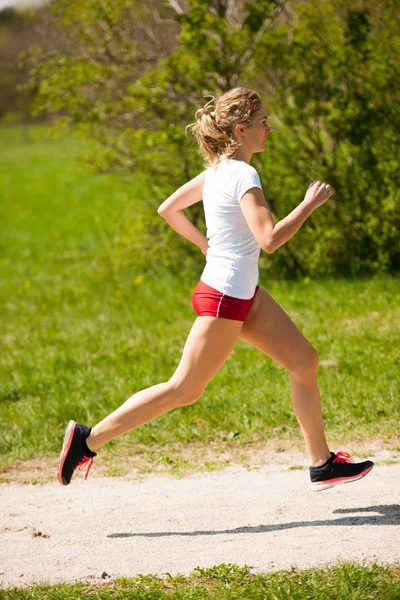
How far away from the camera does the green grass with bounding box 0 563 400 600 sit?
3125mm

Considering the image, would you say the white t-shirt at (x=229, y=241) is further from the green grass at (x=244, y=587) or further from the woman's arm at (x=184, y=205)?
the green grass at (x=244, y=587)

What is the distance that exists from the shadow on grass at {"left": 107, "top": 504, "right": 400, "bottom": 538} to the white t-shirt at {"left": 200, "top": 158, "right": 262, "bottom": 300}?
1.08m

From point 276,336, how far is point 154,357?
308cm

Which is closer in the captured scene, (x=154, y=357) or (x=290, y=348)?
(x=290, y=348)

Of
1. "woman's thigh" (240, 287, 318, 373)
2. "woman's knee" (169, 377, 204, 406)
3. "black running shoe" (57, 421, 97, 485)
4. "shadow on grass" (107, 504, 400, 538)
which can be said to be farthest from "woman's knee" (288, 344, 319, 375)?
"black running shoe" (57, 421, 97, 485)

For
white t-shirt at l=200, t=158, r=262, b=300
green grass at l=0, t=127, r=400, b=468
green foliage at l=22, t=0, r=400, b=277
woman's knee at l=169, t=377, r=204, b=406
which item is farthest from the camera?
green foliage at l=22, t=0, r=400, b=277

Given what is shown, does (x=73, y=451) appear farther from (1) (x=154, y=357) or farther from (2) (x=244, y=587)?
(1) (x=154, y=357)

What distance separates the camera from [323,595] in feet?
10.2

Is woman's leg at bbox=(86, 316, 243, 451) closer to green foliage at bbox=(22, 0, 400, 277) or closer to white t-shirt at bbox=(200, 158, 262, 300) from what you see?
white t-shirt at bbox=(200, 158, 262, 300)

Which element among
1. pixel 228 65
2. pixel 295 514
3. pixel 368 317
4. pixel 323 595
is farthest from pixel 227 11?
pixel 323 595

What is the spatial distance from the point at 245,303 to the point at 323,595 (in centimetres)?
130

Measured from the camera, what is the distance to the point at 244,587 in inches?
128

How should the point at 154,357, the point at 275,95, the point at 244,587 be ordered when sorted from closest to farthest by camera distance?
1. the point at 244,587
2. the point at 154,357
3. the point at 275,95

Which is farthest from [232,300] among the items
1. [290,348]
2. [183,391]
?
[183,391]
